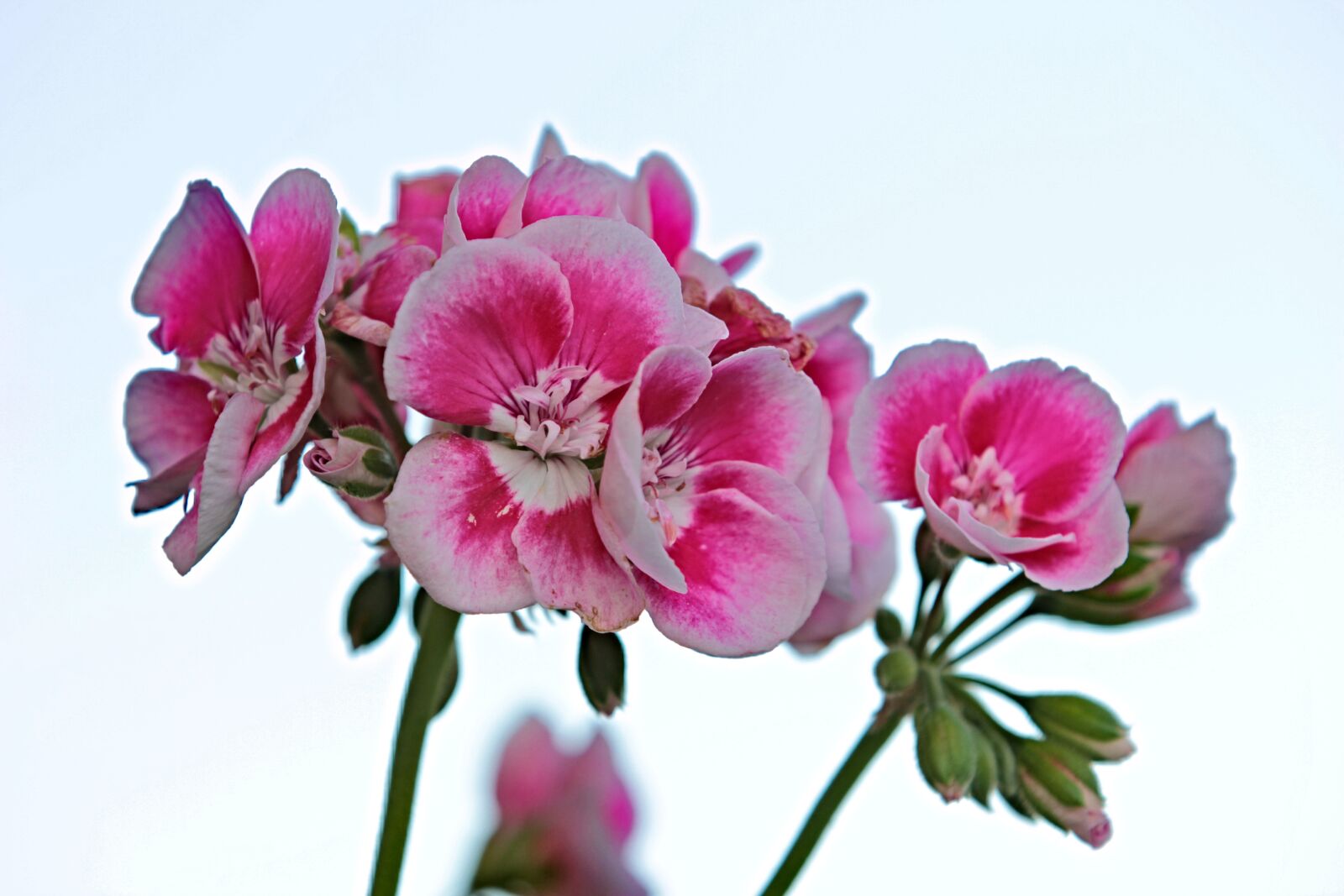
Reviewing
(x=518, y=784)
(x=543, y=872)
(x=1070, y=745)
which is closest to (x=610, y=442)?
(x=1070, y=745)

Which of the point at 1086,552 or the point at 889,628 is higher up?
the point at 1086,552

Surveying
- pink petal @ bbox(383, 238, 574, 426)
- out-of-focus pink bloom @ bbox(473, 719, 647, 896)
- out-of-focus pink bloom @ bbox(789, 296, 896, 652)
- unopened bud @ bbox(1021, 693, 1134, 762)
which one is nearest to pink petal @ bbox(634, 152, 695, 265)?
out-of-focus pink bloom @ bbox(789, 296, 896, 652)

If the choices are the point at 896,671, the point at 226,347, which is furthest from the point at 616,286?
the point at 896,671

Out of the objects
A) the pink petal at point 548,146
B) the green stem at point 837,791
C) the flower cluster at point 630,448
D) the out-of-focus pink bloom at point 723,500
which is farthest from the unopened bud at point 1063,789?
the pink petal at point 548,146

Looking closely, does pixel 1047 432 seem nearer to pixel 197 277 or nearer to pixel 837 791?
pixel 837 791

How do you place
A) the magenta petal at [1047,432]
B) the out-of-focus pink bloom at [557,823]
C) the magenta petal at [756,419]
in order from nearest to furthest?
the magenta petal at [756,419]
the magenta petal at [1047,432]
the out-of-focus pink bloom at [557,823]


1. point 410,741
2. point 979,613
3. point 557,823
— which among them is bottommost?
point 557,823

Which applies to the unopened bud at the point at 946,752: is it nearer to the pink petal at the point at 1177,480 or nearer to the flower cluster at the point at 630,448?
→ the flower cluster at the point at 630,448


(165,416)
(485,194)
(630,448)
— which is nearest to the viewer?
A: (630,448)
